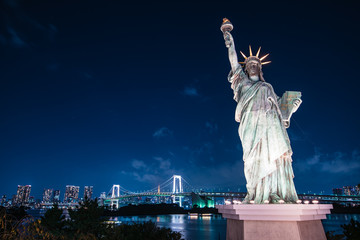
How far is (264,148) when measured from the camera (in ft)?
17.1

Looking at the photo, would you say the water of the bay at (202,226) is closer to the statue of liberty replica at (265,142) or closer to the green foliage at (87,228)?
the statue of liberty replica at (265,142)

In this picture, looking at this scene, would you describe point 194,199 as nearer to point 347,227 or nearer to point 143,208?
point 143,208

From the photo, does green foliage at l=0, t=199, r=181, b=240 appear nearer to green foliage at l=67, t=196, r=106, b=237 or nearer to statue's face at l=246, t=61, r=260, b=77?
green foliage at l=67, t=196, r=106, b=237

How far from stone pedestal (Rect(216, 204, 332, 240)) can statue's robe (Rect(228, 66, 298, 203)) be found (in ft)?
2.12

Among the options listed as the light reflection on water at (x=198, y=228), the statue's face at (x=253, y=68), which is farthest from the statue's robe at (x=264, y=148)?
the light reflection on water at (x=198, y=228)

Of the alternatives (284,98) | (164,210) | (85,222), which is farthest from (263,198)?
(164,210)

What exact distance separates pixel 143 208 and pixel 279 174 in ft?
171

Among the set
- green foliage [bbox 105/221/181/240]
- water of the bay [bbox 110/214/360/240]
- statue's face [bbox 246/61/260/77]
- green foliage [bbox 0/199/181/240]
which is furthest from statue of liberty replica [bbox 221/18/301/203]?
water of the bay [bbox 110/214/360/240]

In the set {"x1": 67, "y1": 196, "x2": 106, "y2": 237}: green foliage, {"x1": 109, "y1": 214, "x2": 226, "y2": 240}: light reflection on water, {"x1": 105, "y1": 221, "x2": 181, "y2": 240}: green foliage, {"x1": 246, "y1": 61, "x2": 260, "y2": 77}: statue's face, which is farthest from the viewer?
{"x1": 109, "y1": 214, "x2": 226, "y2": 240}: light reflection on water

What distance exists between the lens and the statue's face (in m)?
6.20

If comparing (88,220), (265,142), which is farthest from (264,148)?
(88,220)

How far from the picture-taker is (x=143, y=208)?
52.7 m

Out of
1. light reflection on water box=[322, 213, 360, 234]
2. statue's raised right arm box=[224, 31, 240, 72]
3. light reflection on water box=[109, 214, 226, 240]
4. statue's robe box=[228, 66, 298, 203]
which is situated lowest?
light reflection on water box=[109, 214, 226, 240]

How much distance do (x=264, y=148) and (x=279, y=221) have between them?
1590 mm
